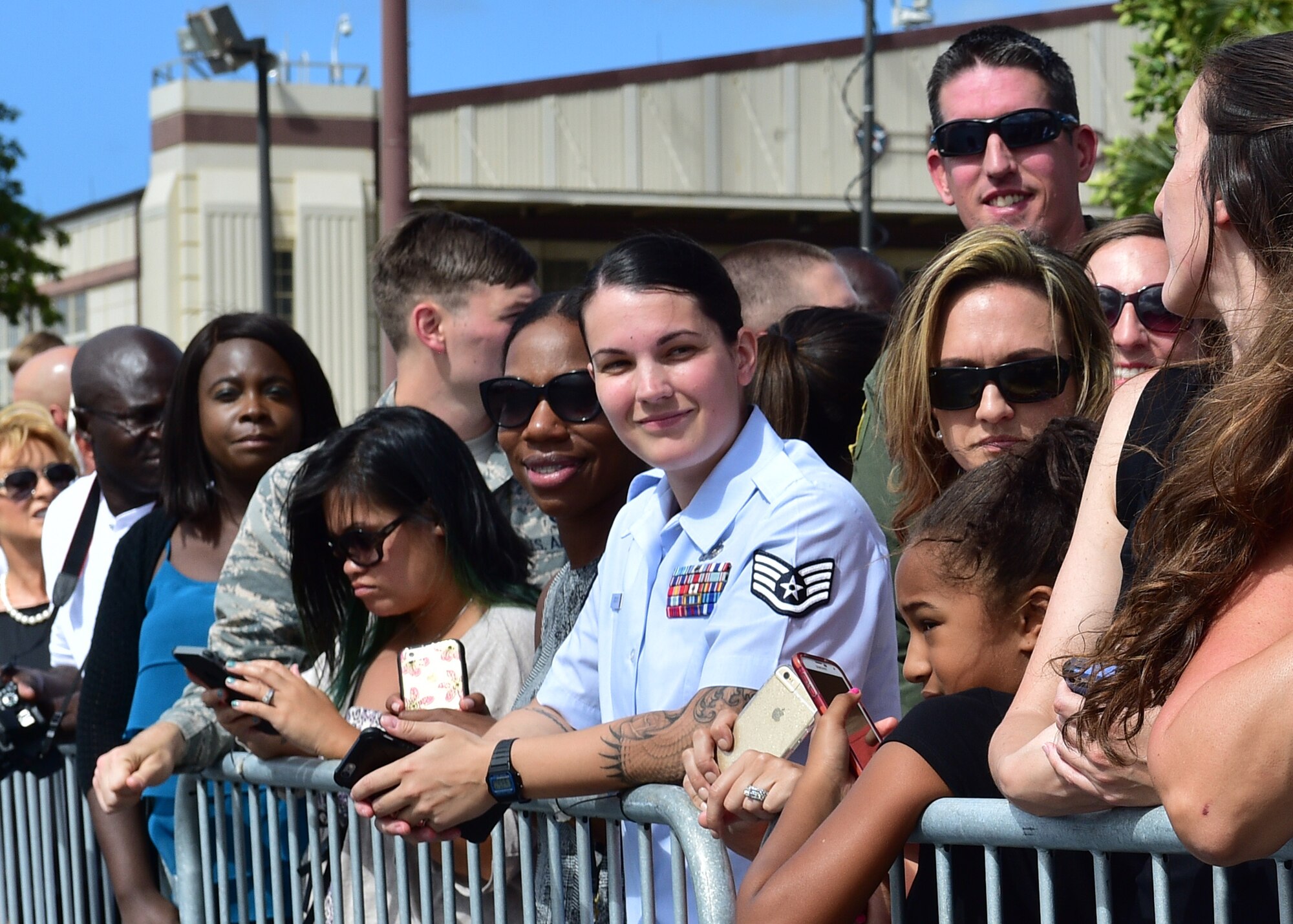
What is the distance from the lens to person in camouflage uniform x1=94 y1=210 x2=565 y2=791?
406 cm

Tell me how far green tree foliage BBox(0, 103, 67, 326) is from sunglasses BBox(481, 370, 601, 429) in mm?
21676

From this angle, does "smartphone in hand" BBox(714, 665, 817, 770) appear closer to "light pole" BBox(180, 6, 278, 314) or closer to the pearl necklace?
the pearl necklace

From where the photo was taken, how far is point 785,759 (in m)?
2.57

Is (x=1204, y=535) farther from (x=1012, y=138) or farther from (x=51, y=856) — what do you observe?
(x=51, y=856)

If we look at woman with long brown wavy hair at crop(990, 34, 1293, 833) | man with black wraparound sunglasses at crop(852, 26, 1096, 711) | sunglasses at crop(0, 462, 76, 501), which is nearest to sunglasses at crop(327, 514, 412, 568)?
man with black wraparound sunglasses at crop(852, 26, 1096, 711)

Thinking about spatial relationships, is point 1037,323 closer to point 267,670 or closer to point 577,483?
point 577,483

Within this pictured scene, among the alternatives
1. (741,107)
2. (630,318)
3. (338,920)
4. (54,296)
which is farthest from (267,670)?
(54,296)

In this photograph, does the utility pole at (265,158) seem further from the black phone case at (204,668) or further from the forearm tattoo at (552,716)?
the forearm tattoo at (552,716)

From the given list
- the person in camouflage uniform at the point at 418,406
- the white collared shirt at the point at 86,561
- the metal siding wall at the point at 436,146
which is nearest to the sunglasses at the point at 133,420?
the white collared shirt at the point at 86,561

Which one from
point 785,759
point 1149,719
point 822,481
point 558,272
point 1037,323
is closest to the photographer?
point 1149,719

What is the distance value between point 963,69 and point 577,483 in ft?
4.87

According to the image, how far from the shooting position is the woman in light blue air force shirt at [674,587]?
2.86 meters

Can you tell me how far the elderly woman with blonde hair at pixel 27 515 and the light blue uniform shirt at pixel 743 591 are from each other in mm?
3317

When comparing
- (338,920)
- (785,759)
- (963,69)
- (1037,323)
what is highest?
(963,69)
